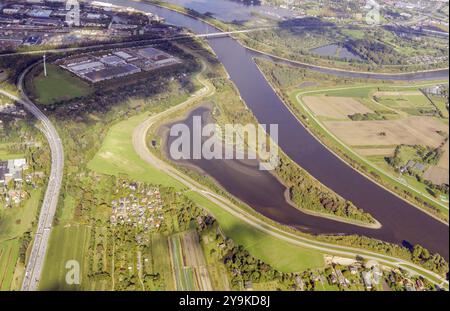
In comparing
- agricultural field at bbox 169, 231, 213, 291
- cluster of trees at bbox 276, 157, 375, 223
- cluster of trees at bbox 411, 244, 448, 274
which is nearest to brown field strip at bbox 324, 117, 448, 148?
cluster of trees at bbox 276, 157, 375, 223

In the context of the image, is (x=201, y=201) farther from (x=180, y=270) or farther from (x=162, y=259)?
(x=180, y=270)

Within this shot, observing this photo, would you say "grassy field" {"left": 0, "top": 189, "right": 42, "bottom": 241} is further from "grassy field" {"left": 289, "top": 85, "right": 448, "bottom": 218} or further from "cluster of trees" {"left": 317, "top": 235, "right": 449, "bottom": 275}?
"grassy field" {"left": 289, "top": 85, "right": 448, "bottom": 218}

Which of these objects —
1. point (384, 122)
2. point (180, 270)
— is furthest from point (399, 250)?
point (384, 122)

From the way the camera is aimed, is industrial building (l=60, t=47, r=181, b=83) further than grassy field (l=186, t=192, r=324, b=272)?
Yes

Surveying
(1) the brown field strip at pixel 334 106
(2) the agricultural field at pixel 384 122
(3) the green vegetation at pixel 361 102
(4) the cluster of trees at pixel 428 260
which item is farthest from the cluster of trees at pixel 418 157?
(4) the cluster of trees at pixel 428 260

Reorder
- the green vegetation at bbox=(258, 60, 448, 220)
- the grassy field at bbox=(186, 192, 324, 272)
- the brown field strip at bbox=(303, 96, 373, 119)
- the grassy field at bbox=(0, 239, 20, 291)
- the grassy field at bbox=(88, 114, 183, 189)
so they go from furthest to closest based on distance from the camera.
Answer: the brown field strip at bbox=(303, 96, 373, 119) → the green vegetation at bbox=(258, 60, 448, 220) → the grassy field at bbox=(88, 114, 183, 189) → the grassy field at bbox=(186, 192, 324, 272) → the grassy field at bbox=(0, 239, 20, 291)

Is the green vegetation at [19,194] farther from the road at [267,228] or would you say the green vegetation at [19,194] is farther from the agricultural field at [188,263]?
the agricultural field at [188,263]
